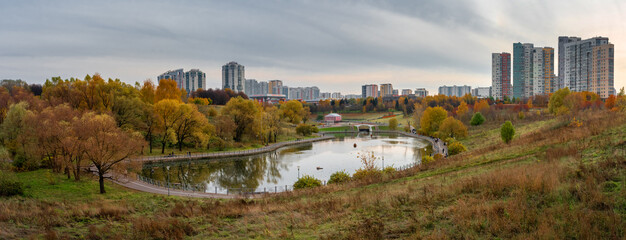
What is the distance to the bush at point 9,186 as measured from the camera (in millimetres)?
21516

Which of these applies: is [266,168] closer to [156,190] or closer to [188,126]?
[156,190]

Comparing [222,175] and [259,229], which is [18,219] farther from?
[222,175]

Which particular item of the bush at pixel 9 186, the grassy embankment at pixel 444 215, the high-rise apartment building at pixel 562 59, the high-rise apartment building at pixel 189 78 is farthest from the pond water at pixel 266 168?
the high-rise apartment building at pixel 189 78

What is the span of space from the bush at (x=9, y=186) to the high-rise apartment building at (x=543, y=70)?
532 ft

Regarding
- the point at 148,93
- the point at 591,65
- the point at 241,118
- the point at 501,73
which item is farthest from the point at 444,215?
the point at 501,73

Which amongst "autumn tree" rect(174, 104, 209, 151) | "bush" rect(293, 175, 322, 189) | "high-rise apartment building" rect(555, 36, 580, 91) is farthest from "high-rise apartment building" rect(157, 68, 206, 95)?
"bush" rect(293, 175, 322, 189)

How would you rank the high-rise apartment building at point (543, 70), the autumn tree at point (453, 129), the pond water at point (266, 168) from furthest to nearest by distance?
the high-rise apartment building at point (543, 70), the autumn tree at point (453, 129), the pond water at point (266, 168)

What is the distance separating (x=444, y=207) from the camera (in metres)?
10.1

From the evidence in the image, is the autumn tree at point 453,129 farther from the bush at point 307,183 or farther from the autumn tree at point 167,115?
the autumn tree at point 167,115

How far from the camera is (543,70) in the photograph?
139 meters

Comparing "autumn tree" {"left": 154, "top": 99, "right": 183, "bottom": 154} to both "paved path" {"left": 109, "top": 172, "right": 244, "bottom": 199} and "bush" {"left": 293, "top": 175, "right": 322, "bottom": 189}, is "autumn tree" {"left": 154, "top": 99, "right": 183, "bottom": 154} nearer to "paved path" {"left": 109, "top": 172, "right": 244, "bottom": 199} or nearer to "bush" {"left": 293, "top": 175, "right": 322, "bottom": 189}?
"paved path" {"left": 109, "top": 172, "right": 244, "bottom": 199}

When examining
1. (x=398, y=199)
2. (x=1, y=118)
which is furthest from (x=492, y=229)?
(x=1, y=118)

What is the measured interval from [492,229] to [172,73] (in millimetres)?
207453

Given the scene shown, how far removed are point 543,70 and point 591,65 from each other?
26735 millimetres
